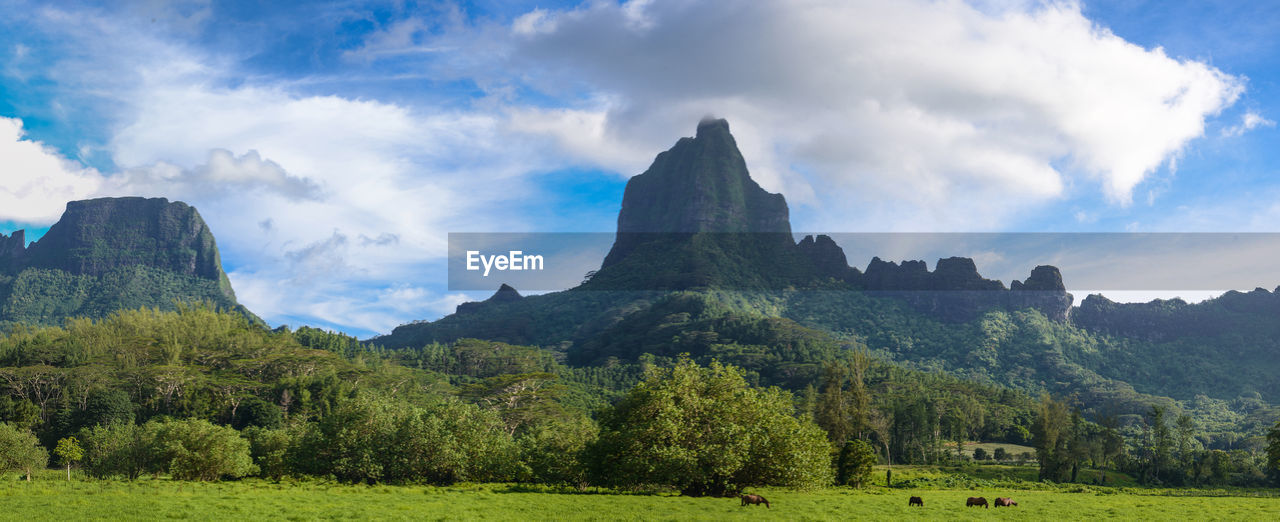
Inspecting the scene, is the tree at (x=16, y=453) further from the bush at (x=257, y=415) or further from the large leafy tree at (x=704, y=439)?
the large leafy tree at (x=704, y=439)

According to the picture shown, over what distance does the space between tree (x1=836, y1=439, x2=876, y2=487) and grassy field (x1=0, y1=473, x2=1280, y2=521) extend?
49.1 ft

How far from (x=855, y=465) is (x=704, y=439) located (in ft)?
85.3

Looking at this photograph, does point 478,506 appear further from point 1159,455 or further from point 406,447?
point 1159,455

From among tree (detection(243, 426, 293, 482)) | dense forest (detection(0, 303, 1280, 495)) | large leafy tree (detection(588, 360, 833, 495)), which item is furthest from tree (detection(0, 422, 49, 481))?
large leafy tree (detection(588, 360, 833, 495))

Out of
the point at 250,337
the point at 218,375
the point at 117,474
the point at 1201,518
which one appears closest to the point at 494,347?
the point at 250,337

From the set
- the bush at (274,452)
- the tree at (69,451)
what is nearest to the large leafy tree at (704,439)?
the bush at (274,452)

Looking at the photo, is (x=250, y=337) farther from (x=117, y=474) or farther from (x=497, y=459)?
(x=497, y=459)

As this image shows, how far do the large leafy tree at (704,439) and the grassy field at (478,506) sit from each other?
6.19ft

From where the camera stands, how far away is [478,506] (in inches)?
1581

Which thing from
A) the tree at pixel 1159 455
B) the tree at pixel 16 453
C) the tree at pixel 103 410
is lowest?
the tree at pixel 1159 455

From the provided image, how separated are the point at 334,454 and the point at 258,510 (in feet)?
85.4

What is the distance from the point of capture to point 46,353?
11244 centimetres

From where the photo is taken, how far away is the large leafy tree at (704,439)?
149 feet

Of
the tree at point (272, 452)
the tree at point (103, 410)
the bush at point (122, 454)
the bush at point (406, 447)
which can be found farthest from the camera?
the tree at point (103, 410)
